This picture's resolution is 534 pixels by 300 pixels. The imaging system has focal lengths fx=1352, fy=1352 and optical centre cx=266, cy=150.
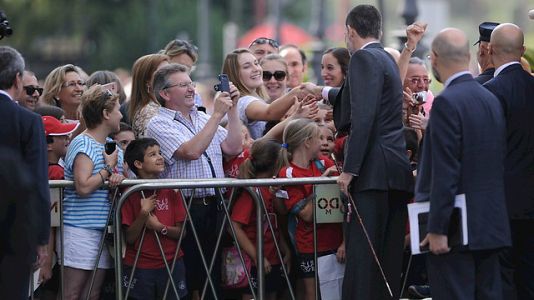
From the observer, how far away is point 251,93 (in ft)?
37.3

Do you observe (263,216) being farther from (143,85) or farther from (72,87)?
(72,87)

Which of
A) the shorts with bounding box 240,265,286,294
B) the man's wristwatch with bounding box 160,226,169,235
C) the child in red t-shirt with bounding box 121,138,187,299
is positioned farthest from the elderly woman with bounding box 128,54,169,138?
the shorts with bounding box 240,265,286,294

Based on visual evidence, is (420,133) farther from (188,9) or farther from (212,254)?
(188,9)

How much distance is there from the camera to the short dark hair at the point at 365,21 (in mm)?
9602

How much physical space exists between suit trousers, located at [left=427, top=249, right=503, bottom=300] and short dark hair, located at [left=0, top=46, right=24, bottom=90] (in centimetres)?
292

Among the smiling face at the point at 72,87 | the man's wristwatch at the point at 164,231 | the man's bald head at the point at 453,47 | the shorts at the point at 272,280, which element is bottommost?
the shorts at the point at 272,280

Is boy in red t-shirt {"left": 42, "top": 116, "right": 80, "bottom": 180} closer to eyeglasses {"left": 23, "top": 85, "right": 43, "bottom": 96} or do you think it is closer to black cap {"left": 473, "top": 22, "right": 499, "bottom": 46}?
eyeglasses {"left": 23, "top": 85, "right": 43, "bottom": 96}

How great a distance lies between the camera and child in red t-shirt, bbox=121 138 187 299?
9.62 metres

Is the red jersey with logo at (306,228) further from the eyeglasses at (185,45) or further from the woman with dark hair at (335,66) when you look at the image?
the eyeglasses at (185,45)

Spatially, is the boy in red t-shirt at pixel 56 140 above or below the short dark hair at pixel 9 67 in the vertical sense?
below

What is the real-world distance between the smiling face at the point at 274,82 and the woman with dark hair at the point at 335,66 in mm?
1023

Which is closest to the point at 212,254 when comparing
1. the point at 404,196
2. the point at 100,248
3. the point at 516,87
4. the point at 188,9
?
the point at 100,248

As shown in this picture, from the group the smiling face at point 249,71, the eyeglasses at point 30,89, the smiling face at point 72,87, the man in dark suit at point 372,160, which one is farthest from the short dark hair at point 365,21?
the smiling face at point 72,87

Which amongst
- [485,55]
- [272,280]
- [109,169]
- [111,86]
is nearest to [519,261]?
[485,55]
